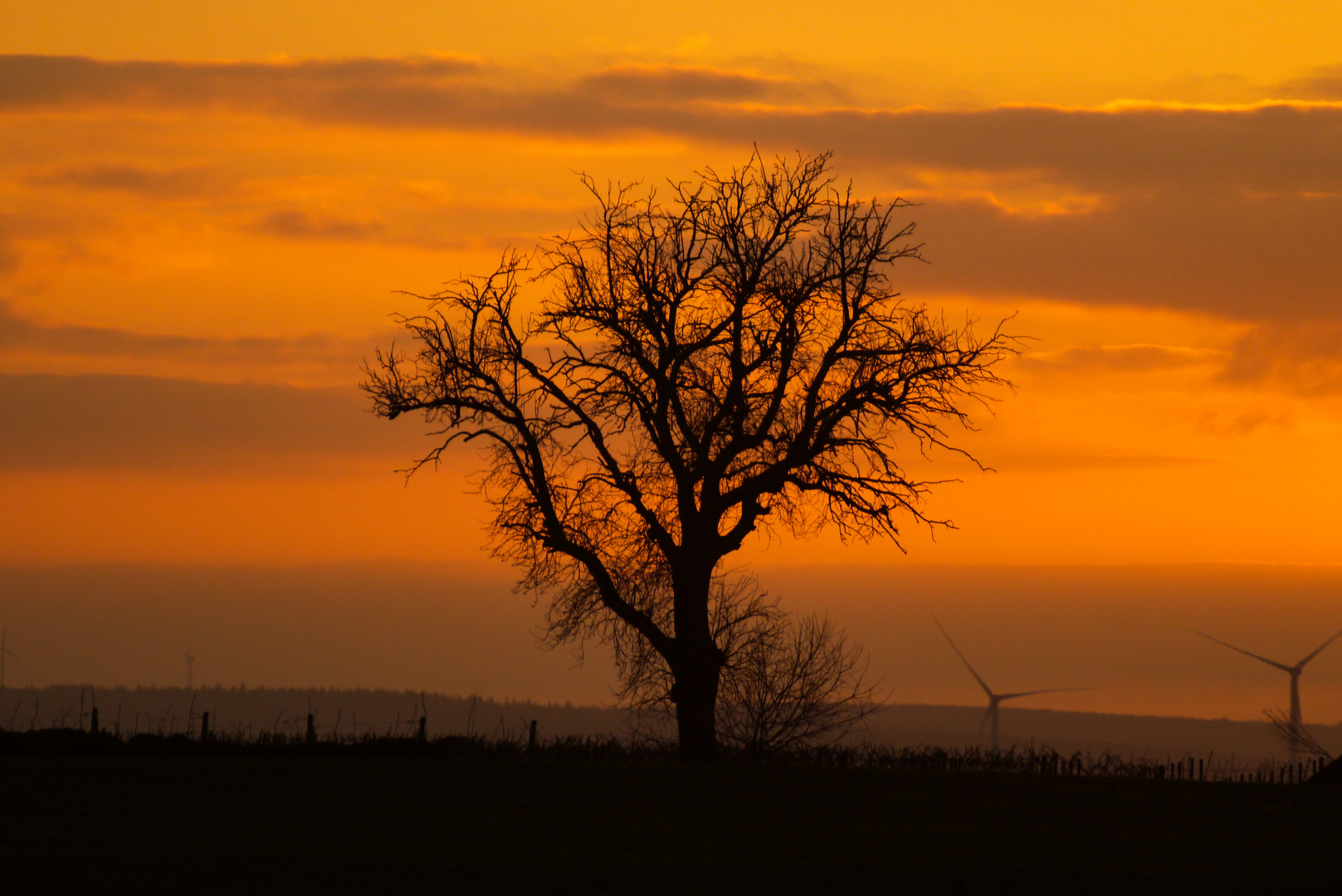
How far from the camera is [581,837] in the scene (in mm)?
23094

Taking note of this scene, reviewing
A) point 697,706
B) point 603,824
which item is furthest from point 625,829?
point 697,706

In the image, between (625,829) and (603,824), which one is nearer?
(625,829)

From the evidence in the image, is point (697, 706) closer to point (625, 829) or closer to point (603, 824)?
point (603, 824)

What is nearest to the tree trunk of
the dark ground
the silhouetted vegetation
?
the silhouetted vegetation

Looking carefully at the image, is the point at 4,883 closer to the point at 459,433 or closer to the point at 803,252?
the point at 459,433

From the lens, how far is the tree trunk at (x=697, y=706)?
3278 cm

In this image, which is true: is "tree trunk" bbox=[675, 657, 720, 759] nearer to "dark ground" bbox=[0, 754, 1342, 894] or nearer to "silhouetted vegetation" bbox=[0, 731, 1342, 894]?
"silhouetted vegetation" bbox=[0, 731, 1342, 894]

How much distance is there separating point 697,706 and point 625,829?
9163 millimetres

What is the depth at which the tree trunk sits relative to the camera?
108 ft

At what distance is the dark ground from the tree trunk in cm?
353

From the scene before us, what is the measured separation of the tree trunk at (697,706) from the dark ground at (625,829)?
11.6ft

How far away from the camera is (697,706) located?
108 feet

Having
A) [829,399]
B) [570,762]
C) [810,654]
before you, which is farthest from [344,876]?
[810,654]

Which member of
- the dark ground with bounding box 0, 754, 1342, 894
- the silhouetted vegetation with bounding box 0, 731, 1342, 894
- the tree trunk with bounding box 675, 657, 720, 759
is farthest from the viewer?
the tree trunk with bounding box 675, 657, 720, 759
